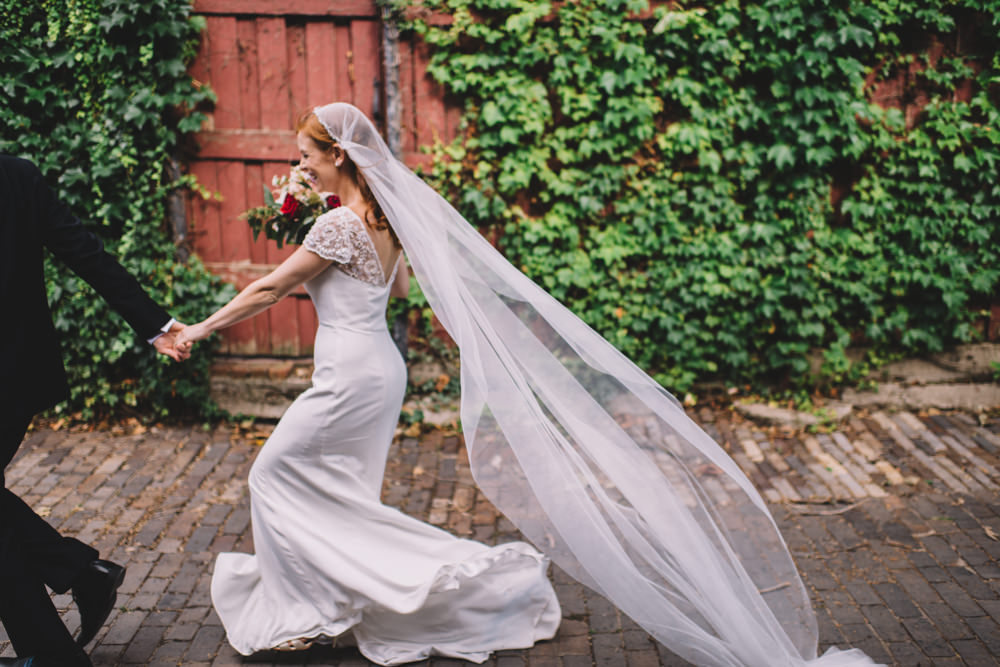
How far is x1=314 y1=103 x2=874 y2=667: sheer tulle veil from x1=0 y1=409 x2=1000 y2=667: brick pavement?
46cm

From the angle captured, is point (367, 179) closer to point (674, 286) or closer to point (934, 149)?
point (674, 286)

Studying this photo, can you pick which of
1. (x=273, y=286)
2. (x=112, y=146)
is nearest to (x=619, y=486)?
(x=273, y=286)

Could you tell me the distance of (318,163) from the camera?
11.3 feet

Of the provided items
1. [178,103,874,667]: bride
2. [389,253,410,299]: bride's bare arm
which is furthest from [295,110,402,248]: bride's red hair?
[389,253,410,299]: bride's bare arm

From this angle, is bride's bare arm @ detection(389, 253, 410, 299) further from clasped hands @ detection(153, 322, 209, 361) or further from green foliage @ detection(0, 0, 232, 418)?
green foliage @ detection(0, 0, 232, 418)

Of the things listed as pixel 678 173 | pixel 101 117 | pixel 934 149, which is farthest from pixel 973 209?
pixel 101 117

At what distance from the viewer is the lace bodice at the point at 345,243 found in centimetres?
330

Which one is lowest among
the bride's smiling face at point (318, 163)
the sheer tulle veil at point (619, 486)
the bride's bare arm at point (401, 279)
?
the sheer tulle veil at point (619, 486)

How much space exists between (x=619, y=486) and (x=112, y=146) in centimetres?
442

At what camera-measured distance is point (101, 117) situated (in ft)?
18.4

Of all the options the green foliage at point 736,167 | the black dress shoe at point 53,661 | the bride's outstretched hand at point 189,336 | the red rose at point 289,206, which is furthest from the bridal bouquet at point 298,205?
the green foliage at point 736,167

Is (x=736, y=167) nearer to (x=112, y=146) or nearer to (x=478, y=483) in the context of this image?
(x=478, y=483)

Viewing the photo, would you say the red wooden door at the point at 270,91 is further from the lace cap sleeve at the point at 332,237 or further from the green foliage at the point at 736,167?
the lace cap sleeve at the point at 332,237

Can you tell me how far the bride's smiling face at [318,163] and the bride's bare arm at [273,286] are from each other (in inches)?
14.3
